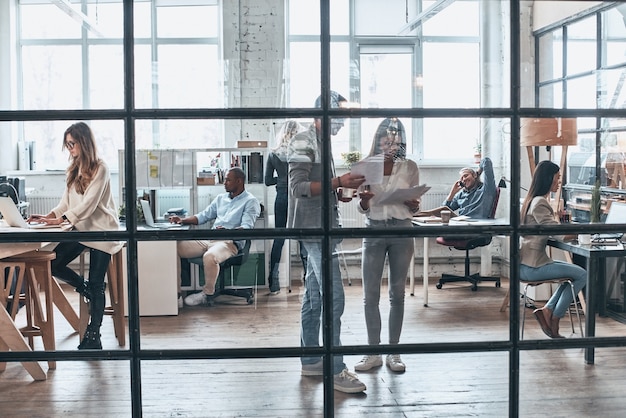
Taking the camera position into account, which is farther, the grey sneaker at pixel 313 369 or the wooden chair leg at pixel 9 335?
the wooden chair leg at pixel 9 335

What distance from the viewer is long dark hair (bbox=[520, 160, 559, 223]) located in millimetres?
2602

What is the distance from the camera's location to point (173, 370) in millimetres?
2609

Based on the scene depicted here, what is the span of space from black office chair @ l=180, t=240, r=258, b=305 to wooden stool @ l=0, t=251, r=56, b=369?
0.50 meters

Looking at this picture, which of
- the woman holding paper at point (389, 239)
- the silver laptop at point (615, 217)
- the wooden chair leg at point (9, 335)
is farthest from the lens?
the wooden chair leg at point (9, 335)

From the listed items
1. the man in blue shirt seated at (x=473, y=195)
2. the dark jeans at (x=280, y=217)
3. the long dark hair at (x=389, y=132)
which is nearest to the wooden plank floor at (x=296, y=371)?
the dark jeans at (x=280, y=217)

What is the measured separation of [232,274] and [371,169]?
1.95 feet

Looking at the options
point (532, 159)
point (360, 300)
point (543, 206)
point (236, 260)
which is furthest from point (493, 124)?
point (236, 260)

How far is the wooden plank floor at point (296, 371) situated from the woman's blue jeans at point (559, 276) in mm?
89

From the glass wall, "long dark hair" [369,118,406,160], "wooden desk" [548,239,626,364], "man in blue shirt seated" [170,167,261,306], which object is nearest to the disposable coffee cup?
the glass wall

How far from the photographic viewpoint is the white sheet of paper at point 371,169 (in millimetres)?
2590

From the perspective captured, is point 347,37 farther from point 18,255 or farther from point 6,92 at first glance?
point 18,255

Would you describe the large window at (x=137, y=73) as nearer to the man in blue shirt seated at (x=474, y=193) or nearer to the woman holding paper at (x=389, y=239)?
the woman holding paper at (x=389, y=239)

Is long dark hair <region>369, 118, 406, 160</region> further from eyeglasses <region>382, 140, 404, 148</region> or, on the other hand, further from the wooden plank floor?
the wooden plank floor

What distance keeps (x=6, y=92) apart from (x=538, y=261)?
6.19 feet
